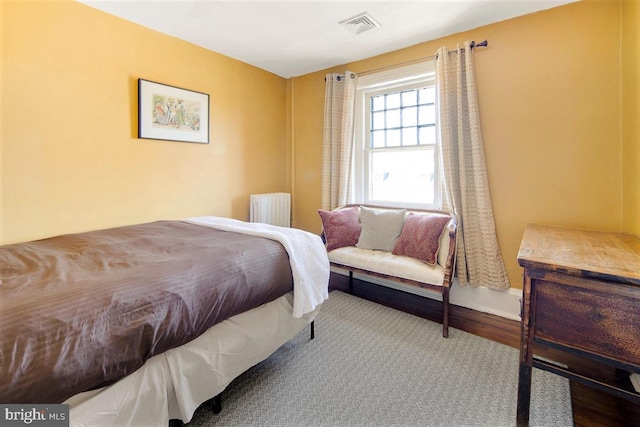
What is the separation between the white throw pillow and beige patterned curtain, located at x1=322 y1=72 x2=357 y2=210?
1.90 feet

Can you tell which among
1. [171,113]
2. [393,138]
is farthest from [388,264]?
[171,113]

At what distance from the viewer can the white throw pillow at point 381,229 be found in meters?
2.75

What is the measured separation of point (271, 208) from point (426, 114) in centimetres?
201

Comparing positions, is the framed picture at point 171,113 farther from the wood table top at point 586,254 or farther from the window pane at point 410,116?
the wood table top at point 586,254

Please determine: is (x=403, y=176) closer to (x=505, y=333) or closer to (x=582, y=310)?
(x=505, y=333)

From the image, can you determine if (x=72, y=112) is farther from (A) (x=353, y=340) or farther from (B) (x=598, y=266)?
(B) (x=598, y=266)

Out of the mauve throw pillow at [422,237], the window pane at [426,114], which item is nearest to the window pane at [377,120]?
the window pane at [426,114]

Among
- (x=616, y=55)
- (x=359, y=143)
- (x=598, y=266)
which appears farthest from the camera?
(x=359, y=143)

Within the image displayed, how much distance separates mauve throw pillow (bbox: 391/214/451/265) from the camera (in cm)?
244

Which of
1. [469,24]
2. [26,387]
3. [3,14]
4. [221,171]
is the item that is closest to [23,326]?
[26,387]

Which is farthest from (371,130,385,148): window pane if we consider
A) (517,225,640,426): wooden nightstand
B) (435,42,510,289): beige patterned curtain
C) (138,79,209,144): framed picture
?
(517,225,640,426): wooden nightstand

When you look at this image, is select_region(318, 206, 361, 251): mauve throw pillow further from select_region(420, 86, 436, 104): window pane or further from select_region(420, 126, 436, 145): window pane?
select_region(420, 86, 436, 104): window pane

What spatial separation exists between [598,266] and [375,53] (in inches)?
109

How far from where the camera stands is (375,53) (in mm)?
3123
